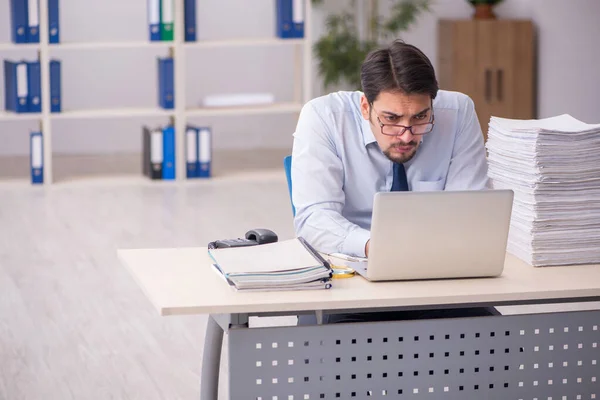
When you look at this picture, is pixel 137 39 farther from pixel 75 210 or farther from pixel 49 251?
pixel 49 251

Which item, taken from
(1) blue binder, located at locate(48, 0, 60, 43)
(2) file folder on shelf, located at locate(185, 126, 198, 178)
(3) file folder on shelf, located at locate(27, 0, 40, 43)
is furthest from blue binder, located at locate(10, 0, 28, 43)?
(2) file folder on shelf, located at locate(185, 126, 198, 178)

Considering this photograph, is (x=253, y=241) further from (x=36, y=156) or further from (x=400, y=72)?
(x=36, y=156)

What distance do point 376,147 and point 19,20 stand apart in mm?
4204

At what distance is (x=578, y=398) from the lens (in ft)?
7.97

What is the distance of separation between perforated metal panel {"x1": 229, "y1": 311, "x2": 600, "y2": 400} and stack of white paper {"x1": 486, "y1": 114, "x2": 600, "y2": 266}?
0.18 meters

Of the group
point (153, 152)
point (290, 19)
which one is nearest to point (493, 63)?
point (290, 19)

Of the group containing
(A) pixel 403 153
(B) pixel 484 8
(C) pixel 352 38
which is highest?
(B) pixel 484 8

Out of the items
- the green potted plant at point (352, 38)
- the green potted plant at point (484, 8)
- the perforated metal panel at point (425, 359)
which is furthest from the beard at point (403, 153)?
the green potted plant at point (484, 8)

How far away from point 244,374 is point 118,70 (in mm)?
5891

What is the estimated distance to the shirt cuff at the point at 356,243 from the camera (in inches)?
102

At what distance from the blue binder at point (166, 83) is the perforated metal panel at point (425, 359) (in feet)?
15.3

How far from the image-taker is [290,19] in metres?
6.85

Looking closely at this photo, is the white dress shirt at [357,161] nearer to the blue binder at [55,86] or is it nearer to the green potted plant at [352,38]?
the blue binder at [55,86]

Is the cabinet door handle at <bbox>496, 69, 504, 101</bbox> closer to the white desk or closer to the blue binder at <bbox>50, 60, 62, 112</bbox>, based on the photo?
the blue binder at <bbox>50, 60, 62, 112</bbox>
